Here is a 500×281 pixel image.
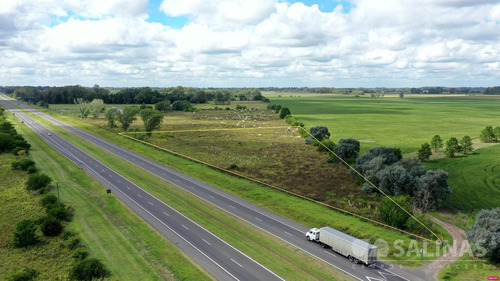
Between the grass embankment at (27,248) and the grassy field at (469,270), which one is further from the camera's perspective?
the grass embankment at (27,248)

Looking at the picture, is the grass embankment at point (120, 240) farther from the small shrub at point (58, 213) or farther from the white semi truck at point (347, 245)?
the white semi truck at point (347, 245)

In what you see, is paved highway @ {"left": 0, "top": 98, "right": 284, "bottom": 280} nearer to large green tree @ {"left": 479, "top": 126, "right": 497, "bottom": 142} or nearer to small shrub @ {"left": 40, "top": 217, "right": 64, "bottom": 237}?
small shrub @ {"left": 40, "top": 217, "right": 64, "bottom": 237}

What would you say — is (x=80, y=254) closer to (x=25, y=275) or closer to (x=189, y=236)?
(x=25, y=275)

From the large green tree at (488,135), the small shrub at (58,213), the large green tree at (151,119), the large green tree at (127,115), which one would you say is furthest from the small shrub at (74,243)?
the large green tree at (488,135)

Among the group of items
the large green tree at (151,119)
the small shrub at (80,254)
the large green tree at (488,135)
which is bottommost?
the small shrub at (80,254)

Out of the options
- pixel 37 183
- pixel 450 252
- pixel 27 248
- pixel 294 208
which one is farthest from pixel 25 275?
pixel 450 252

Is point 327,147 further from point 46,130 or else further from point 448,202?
point 46,130

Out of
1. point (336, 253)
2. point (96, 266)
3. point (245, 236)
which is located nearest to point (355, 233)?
point (336, 253)
